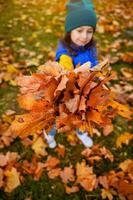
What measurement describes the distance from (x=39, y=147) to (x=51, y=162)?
8.5 inches

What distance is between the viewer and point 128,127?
3225 millimetres

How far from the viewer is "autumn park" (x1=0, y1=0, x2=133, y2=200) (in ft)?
5.48

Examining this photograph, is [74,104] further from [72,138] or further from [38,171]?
[72,138]

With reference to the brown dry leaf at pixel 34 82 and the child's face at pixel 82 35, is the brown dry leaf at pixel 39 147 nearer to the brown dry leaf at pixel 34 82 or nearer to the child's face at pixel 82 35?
the child's face at pixel 82 35

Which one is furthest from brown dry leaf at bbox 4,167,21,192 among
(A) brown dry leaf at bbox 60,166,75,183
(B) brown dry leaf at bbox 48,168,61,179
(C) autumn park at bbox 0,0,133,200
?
(A) brown dry leaf at bbox 60,166,75,183

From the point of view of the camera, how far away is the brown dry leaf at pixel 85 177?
2598 mm

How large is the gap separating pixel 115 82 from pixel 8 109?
140 centimetres

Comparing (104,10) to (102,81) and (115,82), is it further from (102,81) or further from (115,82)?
(102,81)

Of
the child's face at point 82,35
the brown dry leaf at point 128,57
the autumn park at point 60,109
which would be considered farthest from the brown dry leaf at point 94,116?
the brown dry leaf at point 128,57

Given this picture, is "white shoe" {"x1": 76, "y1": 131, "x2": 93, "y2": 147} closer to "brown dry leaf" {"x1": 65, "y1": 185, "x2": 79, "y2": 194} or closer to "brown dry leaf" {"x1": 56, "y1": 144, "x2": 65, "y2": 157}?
"brown dry leaf" {"x1": 56, "y1": 144, "x2": 65, "y2": 157}

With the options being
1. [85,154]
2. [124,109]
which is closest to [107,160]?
[85,154]

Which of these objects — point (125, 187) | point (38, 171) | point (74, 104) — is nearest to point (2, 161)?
point (38, 171)

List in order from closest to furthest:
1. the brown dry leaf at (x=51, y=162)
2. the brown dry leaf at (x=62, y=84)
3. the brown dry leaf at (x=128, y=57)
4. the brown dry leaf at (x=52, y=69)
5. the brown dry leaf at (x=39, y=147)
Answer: the brown dry leaf at (x=62, y=84)
the brown dry leaf at (x=52, y=69)
the brown dry leaf at (x=51, y=162)
the brown dry leaf at (x=39, y=147)
the brown dry leaf at (x=128, y=57)

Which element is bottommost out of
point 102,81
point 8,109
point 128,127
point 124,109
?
point 128,127
